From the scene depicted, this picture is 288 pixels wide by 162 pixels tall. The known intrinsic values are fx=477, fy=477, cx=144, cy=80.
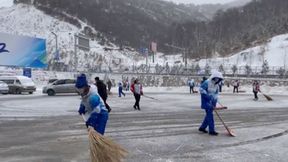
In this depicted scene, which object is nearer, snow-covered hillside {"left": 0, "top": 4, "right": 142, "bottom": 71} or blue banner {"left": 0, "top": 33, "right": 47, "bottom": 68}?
blue banner {"left": 0, "top": 33, "right": 47, "bottom": 68}

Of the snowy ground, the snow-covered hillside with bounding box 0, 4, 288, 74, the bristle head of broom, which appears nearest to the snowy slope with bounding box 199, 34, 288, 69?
the snow-covered hillside with bounding box 0, 4, 288, 74

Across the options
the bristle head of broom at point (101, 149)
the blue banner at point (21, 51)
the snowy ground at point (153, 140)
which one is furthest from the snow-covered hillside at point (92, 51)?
the bristle head of broom at point (101, 149)

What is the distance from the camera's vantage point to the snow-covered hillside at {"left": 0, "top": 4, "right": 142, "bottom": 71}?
131m

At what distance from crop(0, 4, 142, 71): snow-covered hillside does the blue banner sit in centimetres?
6481

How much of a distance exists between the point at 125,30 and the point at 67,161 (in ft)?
525

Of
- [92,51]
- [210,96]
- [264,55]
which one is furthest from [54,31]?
[210,96]

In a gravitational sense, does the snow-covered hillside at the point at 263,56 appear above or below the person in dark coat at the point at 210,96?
above

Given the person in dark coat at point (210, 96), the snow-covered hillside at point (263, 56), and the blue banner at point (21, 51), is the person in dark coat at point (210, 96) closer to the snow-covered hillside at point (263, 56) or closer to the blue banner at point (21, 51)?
the blue banner at point (21, 51)

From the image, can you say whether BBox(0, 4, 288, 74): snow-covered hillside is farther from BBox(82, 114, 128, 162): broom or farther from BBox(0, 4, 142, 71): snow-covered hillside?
BBox(82, 114, 128, 162): broom

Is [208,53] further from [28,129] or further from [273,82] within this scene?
[28,129]

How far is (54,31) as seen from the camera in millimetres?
150750

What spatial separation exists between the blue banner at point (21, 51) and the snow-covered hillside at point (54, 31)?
6481cm

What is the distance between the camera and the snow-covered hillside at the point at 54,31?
429 ft

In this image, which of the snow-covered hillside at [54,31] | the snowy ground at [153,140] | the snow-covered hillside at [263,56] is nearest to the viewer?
the snowy ground at [153,140]
